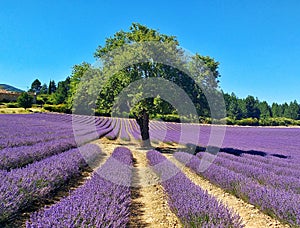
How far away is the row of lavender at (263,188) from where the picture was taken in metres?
3.45

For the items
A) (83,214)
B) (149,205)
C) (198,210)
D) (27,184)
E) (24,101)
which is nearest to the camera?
(83,214)

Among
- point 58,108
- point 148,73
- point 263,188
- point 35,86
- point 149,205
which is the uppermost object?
point 35,86

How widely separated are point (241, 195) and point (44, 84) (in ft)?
316

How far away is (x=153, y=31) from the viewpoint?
12.5m

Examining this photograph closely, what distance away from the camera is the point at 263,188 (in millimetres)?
4309

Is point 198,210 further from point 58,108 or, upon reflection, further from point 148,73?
point 58,108

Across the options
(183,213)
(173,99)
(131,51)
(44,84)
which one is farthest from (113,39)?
(44,84)

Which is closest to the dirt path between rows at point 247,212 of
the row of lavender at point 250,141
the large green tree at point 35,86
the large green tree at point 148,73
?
the row of lavender at point 250,141

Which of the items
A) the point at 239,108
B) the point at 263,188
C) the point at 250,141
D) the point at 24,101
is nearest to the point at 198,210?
the point at 263,188

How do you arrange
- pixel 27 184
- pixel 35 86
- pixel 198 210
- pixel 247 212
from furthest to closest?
pixel 35 86 → pixel 247 212 → pixel 27 184 → pixel 198 210

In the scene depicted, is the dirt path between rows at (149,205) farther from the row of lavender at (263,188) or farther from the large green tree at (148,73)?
the large green tree at (148,73)

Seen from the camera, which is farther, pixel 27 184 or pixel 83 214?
pixel 27 184

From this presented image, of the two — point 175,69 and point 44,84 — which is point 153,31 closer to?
point 175,69

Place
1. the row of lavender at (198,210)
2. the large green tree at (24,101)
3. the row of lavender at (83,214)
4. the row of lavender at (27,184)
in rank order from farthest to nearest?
the large green tree at (24,101) < the row of lavender at (27,184) < the row of lavender at (198,210) < the row of lavender at (83,214)
